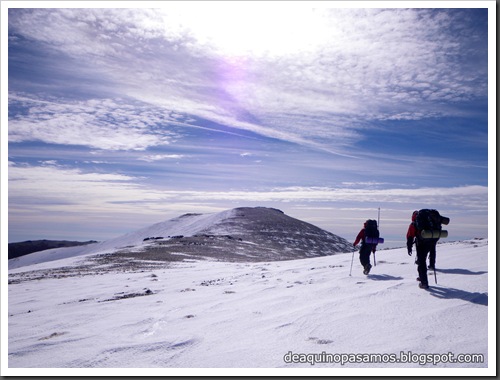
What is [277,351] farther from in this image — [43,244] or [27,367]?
[43,244]

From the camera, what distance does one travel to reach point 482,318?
23.1ft

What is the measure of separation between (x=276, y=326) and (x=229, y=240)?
117 ft

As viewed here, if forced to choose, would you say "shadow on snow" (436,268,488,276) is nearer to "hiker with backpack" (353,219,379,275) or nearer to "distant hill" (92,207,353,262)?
"hiker with backpack" (353,219,379,275)

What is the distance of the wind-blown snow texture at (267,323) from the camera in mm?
6285

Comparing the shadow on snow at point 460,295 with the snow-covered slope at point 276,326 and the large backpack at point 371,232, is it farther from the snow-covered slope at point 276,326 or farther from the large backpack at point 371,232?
the large backpack at point 371,232

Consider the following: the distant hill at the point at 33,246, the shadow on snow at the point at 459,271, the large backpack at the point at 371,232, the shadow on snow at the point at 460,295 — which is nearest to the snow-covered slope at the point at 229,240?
the large backpack at the point at 371,232

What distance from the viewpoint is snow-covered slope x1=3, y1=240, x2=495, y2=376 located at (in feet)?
20.2

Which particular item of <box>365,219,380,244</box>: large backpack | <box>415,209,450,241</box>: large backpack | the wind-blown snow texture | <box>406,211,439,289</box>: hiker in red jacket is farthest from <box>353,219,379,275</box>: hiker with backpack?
<box>415,209,450,241</box>: large backpack

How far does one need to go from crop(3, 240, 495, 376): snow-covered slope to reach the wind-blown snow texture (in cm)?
2

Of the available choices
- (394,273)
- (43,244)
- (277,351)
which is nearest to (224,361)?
(277,351)

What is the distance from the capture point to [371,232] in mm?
12547

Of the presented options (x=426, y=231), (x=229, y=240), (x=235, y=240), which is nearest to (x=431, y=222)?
(x=426, y=231)

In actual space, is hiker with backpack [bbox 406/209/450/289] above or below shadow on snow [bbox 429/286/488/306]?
above

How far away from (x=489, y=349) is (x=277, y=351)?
342cm
